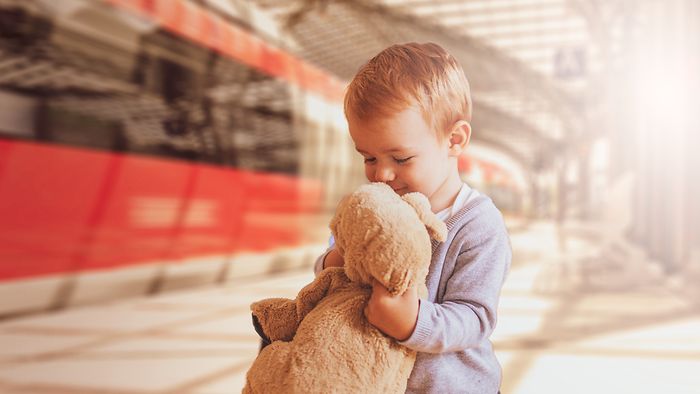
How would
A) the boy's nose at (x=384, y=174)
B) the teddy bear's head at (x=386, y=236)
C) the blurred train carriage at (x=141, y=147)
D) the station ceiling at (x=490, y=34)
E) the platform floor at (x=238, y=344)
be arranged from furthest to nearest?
1. the station ceiling at (x=490, y=34)
2. the blurred train carriage at (x=141, y=147)
3. the platform floor at (x=238, y=344)
4. the boy's nose at (x=384, y=174)
5. the teddy bear's head at (x=386, y=236)

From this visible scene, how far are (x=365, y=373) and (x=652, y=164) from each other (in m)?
7.97

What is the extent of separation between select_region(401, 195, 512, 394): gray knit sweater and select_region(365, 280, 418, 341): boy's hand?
0.05 meters

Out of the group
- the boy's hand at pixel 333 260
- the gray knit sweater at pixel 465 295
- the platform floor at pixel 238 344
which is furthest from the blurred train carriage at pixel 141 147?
the gray knit sweater at pixel 465 295

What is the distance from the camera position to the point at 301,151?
257 inches

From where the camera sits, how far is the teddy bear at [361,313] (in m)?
0.87

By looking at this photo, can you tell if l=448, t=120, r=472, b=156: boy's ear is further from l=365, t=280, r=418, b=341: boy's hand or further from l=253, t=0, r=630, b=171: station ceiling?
l=253, t=0, r=630, b=171: station ceiling

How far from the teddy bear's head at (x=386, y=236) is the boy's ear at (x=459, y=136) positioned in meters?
0.15

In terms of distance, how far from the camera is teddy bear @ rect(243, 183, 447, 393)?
87cm

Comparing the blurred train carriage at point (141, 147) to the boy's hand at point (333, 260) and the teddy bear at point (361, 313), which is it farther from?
the teddy bear at point (361, 313)

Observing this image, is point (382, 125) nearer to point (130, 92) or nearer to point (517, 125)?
point (130, 92)

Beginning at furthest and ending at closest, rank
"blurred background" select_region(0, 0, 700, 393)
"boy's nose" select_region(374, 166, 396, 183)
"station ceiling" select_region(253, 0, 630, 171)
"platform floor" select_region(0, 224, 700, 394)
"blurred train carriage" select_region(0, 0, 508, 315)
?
"station ceiling" select_region(253, 0, 630, 171), "blurred train carriage" select_region(0, 0, 508, 315), "blurred background" select_region(0, 0, 700, 393), "platform floor" select_region(0, 224, 700, 394), "boy's nose" select_region(374, 166, 396, 183)

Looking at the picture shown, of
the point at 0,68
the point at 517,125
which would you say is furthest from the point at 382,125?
the point at 517,125

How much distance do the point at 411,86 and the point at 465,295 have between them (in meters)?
0.34

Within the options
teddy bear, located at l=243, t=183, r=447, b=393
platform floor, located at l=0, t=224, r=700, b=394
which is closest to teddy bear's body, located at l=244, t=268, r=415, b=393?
teddy bear, located at l=243, t=183, r=447, b=393
